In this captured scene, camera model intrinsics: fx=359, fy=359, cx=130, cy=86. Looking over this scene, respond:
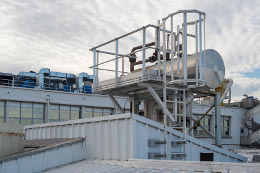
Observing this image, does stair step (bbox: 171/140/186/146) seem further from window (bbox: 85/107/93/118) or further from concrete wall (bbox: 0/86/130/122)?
window (bbox: 85/107/93/118)

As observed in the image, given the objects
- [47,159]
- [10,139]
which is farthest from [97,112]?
[47,159]

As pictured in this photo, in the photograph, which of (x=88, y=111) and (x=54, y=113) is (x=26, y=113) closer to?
(x=54, y=113)

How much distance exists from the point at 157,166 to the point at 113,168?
6.36 feet

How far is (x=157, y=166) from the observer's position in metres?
10.8

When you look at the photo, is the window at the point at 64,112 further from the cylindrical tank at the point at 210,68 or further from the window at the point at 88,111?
the cylindrical tank at the point at 210,68

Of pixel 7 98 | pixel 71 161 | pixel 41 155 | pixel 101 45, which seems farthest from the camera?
pixel 7 98

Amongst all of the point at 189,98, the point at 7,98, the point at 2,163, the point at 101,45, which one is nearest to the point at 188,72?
the point at 189,98

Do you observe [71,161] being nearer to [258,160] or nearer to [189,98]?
[189,98]

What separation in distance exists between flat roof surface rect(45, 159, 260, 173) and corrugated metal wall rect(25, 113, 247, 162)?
0.49 metres

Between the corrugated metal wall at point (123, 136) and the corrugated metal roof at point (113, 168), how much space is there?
538 mm

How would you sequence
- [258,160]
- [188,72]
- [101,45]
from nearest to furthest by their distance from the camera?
1. [258,160]
2. [188,72]
3. [101,45]

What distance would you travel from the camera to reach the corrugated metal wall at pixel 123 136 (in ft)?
44.3

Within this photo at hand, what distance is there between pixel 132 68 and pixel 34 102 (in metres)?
14.0

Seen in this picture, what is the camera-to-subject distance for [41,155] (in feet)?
47.9
